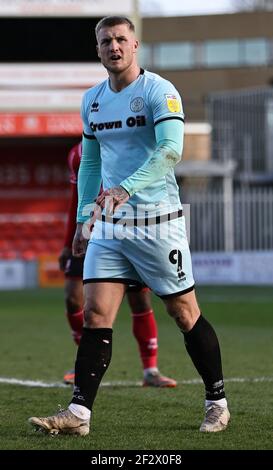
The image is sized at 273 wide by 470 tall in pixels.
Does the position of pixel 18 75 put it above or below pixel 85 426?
above

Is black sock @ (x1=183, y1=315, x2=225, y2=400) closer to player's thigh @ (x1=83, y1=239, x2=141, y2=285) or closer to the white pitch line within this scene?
player's thigh @ (x1=83, y1=239, x2=141, y2=285)

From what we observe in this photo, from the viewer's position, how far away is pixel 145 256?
6.15 metres

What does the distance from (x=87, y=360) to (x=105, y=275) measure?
0.47 meters

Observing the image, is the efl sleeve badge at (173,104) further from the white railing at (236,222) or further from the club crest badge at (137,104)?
Answer: the white railing at (236,222)

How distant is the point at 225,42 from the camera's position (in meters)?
60.9

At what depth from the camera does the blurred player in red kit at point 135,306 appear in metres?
8.70

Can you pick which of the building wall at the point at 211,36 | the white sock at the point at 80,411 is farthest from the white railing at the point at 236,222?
the building wall at the point at 211,36

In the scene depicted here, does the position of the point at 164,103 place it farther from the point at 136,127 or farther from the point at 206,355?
the point at 206,355

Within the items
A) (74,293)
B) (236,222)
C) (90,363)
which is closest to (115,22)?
(90,363)

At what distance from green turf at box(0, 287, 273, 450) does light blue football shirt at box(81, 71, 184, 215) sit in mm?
1267

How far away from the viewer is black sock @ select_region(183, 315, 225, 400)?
6.32m

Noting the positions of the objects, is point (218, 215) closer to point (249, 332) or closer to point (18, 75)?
point (18, 75)

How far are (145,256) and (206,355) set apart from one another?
0.67 metres

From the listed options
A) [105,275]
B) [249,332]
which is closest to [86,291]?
[105,275]
